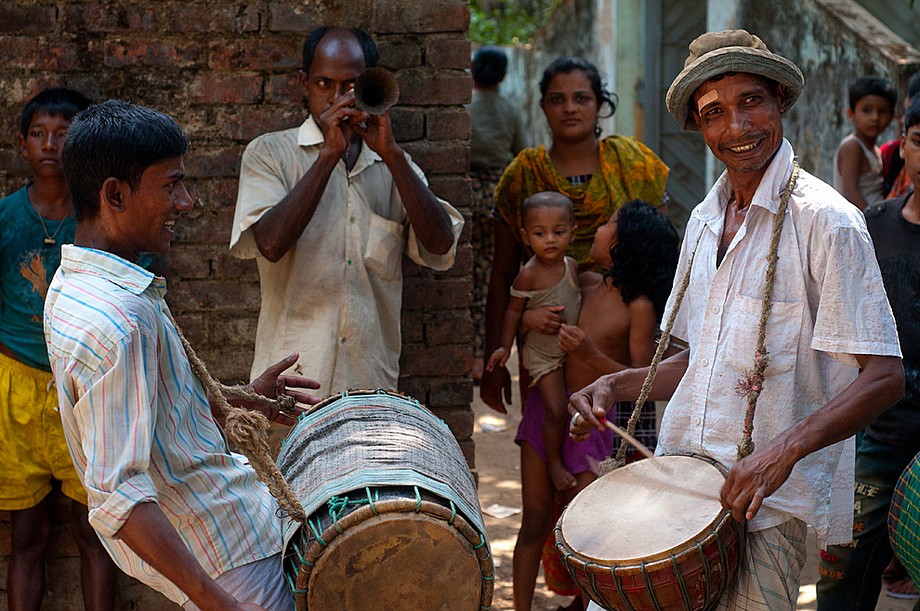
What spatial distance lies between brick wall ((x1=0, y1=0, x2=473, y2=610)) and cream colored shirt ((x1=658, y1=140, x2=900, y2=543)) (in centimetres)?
155

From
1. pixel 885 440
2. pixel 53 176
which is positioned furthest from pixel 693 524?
pixel 53 176

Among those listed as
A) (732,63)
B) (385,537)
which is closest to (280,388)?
(385,537)

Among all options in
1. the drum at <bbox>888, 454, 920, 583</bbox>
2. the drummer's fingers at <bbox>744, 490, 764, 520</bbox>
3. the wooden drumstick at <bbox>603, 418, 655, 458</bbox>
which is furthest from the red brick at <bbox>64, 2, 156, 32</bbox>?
the drum at <bbox>888, 454, 920, 583</bbox>

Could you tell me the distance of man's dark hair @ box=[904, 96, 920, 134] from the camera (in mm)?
3574

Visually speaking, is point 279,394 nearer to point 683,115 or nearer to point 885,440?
point 683,115

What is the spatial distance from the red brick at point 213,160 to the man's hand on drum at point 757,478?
2.38m

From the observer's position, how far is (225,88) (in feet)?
13.1

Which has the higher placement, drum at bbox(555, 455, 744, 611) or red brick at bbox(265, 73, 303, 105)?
red brick at bbox(265, 73, 303, 105)

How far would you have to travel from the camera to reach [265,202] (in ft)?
11.8

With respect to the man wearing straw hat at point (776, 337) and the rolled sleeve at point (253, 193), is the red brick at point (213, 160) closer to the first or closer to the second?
the rolled sleeve at point (253, 193)

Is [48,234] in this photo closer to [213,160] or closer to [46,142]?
[46,142]

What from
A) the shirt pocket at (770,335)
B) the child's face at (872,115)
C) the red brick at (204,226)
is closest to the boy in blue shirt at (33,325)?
the red brick at (204,226)

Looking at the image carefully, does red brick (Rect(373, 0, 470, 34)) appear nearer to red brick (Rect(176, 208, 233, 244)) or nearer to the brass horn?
the brass horn

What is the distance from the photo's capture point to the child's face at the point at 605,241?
411 cm
